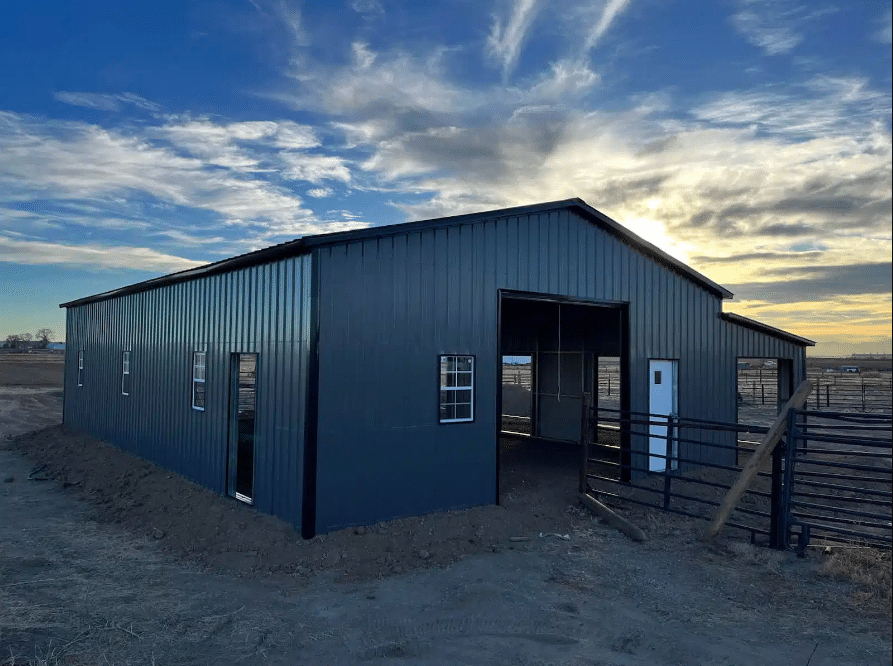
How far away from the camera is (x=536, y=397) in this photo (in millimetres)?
20078

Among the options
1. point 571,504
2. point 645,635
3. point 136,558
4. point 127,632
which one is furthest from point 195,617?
point 571,504

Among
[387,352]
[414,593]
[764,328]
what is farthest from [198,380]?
[764,328]

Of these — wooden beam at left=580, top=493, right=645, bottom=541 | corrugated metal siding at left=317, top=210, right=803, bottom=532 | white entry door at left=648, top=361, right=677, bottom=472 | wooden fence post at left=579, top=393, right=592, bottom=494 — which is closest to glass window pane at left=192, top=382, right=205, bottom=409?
corrugated metal siding at left=317, top=210, right=803, bottom=532

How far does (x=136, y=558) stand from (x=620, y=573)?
6.43 m

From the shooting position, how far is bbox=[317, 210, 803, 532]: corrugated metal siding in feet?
30.7

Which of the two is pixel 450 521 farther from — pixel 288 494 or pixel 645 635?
pixel 645 635

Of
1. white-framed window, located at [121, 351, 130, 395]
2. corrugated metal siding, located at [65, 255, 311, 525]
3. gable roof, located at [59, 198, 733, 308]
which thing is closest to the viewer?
gable roof, located at [59, 198, 733, 308]

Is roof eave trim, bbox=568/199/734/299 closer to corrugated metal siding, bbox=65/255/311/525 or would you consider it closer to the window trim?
the window trim

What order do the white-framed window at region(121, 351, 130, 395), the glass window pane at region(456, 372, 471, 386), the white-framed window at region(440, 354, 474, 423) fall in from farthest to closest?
the white-framed window at region(121, 351, 130, 395), the glass window pane at region(456, 372, 471, 386), the white-framed window at region(440, 354, 474, 423)

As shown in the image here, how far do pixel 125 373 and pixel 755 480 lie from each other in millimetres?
15563

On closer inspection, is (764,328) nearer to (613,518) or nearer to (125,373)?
(613,518)

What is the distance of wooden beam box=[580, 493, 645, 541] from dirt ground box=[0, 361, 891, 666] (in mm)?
134

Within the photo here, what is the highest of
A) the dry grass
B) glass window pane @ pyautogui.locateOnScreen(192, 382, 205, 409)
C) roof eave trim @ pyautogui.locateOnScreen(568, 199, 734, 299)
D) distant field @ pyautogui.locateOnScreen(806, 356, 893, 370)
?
roof eave trim @ pyautogui.locateOnScreen(568, 199, 734, 299)

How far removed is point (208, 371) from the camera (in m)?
12.5
